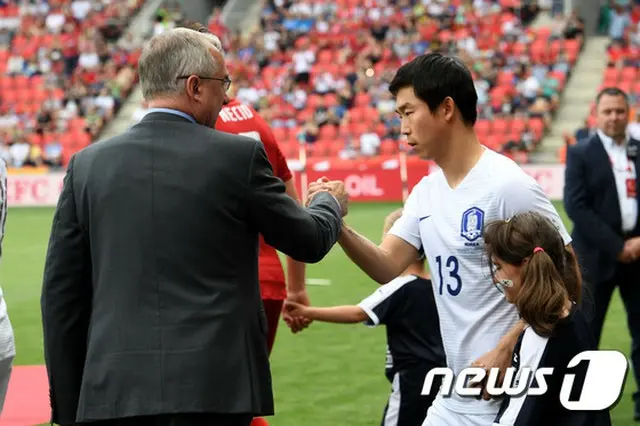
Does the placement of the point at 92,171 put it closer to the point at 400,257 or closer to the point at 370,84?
the point at 400,257

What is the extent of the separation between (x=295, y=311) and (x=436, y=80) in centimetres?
157

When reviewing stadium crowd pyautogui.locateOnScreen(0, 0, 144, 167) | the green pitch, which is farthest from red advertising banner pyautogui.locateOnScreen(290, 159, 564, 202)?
stadium crowd pyautogui.locateOnScreen(0, 0, 144, 167)

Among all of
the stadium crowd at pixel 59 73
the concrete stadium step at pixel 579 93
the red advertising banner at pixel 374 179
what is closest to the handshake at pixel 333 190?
the red advertising banner at pixel 374 179

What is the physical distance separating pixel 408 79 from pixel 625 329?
6.78 meters

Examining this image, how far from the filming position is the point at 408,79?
411 centimetres

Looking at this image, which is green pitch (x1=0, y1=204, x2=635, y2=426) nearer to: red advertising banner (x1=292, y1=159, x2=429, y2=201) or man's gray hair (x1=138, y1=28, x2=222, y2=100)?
man's gray hair (x1=138, y1=28, x2=222, y2=100)

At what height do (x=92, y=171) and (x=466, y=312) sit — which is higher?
(x=92, y=171)

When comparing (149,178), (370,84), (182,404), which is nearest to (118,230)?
(149,178)

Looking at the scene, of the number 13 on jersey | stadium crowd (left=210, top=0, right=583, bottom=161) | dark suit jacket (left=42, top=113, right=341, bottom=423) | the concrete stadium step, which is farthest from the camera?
stadium crowd (left=210, top=0, right=583, bottom=161)

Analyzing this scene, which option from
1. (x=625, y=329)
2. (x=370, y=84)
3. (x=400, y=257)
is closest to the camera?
(x=400, y=257)

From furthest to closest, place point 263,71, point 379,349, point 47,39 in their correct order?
point 47,39
point 263,71
point 379,349

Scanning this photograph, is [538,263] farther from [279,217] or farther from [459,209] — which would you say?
[279,217]

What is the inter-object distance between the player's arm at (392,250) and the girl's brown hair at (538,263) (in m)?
0.65

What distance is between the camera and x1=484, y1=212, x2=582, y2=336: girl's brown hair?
340 cm
